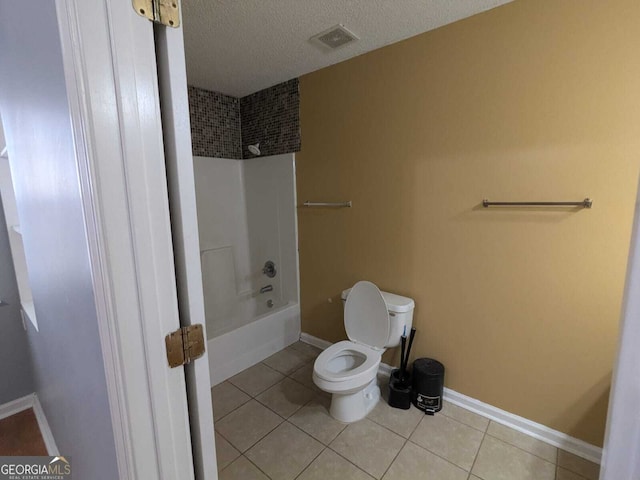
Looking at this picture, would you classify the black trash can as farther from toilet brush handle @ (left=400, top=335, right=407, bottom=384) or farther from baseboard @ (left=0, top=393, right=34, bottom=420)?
baseboard @ (left=0, top=393, right=34, bottom=420)

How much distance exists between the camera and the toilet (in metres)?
1.74

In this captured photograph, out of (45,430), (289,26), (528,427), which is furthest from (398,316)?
(45,430)

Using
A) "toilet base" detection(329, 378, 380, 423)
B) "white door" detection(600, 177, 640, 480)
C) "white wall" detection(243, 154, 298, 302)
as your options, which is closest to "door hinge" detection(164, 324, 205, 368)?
"white door" detection(600, 177, 640, 480)

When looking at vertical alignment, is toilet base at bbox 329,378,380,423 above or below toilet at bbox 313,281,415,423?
below

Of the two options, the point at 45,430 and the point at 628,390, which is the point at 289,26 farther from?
the point at 45,430

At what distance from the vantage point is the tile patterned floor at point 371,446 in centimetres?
150

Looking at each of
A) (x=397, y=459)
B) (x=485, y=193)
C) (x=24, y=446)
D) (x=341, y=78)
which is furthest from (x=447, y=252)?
(x=24, y=446)

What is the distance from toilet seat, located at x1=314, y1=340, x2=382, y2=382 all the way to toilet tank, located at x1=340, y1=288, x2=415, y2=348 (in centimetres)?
13

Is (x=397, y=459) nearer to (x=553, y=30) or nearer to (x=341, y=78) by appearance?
(x=553, y=30)

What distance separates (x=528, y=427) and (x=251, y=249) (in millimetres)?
2553

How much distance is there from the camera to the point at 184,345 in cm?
71

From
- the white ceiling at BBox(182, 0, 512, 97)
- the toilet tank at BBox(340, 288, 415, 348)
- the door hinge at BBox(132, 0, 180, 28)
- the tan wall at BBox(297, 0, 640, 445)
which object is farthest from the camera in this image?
the toilet tank at BBox(340, 288, 415, 348)

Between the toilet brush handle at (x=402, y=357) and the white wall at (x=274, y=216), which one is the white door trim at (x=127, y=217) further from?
the white wall at (x=274, y=216)

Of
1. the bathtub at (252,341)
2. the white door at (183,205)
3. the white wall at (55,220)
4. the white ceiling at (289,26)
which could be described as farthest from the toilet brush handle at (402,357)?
the white ceiling at (289,26)
